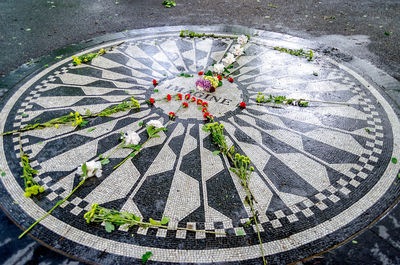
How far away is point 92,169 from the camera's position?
11.5 ft

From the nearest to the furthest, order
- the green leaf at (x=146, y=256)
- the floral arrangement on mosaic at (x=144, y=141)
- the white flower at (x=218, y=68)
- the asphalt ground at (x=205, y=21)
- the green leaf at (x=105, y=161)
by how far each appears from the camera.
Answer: the green leaf at (x=146, y=256)
the floral arrangement on mosaic at (x=144, y=141)
the green leaf at (x=105, y=161)
the white flower at (x=218, y=68)
the asphalt ground at (x=205, y=21)

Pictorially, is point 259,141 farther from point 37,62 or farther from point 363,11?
point 363,11

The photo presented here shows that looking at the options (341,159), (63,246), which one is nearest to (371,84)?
(341,159)

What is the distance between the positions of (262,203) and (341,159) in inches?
60.9

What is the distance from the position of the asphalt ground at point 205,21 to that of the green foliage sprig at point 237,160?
4.47 m

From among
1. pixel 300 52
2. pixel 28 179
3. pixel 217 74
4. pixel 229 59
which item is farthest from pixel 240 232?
pixel 300 52

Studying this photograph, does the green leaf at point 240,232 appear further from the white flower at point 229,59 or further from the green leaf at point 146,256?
the white flower at point 229,59

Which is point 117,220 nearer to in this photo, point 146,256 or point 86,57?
point 146,256

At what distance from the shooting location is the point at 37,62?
637cm

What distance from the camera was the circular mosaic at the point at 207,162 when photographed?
295cm

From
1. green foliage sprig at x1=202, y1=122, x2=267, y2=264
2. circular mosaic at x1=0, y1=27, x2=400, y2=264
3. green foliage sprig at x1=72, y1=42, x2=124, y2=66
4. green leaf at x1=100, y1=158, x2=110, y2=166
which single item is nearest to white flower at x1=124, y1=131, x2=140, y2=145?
circular mosaic at x1=0, y1=27, x2=400, y2=264

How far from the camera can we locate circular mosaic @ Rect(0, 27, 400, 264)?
295 cm

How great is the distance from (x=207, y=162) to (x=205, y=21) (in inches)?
252

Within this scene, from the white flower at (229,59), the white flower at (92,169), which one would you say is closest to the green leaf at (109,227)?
the white flower at (92,169)
